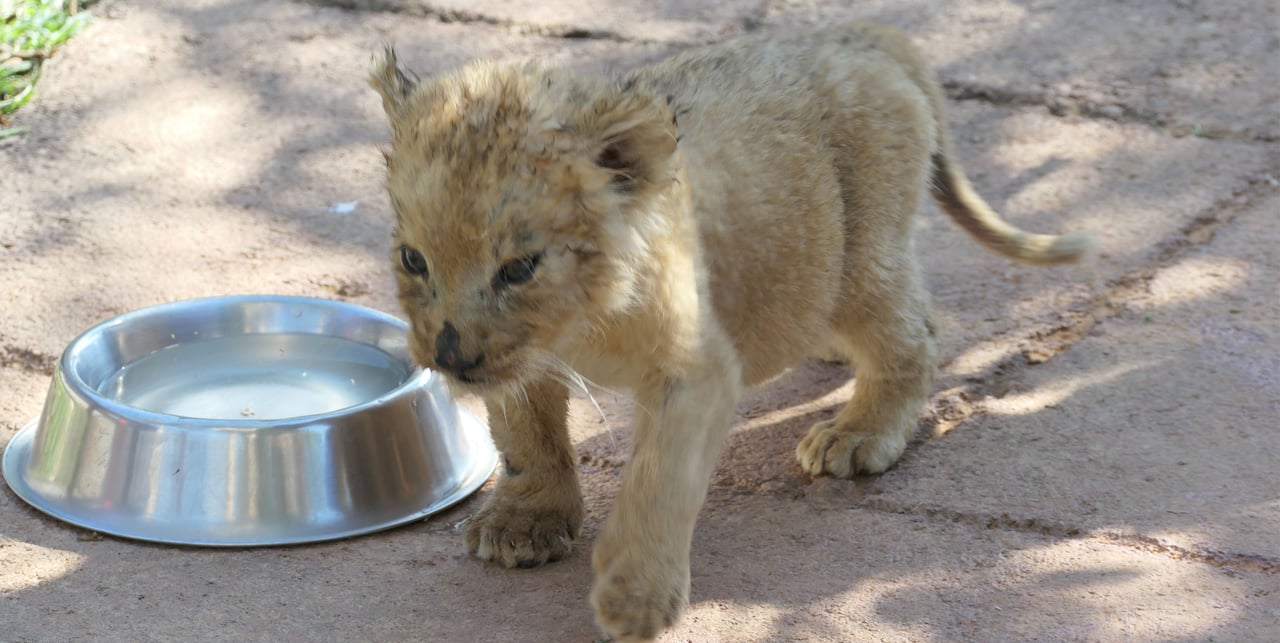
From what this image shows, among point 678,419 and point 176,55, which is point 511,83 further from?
point 176,55

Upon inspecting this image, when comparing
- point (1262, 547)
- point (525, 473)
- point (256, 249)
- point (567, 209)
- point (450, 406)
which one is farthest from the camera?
point (256, 249)

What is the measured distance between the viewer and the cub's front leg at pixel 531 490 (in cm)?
354

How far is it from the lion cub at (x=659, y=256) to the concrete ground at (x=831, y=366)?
11.9 inches

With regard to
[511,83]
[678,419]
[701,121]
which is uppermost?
[511,83]

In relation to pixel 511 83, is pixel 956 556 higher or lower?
lower

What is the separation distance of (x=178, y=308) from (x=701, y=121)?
1.84 metres

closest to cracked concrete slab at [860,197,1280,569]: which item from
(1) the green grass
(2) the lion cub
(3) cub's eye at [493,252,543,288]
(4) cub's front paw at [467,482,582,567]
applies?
(2) the lion cub

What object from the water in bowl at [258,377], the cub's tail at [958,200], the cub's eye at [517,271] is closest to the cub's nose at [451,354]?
the cub's eye at [517,271]

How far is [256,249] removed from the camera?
5.23m

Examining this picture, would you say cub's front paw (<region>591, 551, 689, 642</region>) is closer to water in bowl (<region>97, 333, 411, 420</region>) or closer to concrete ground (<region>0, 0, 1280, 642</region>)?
concrete ground (<region>0, 0, 1280, 642</region>)

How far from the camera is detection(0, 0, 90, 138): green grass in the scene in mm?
6129

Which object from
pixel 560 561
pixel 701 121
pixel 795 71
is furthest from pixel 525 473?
pixel 795 71

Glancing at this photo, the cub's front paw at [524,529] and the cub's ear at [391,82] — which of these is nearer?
the cub's ear at [391,82]

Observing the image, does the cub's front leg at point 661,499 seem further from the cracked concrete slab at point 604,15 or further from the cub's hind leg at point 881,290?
the cracked concrete slab at point 604,15
